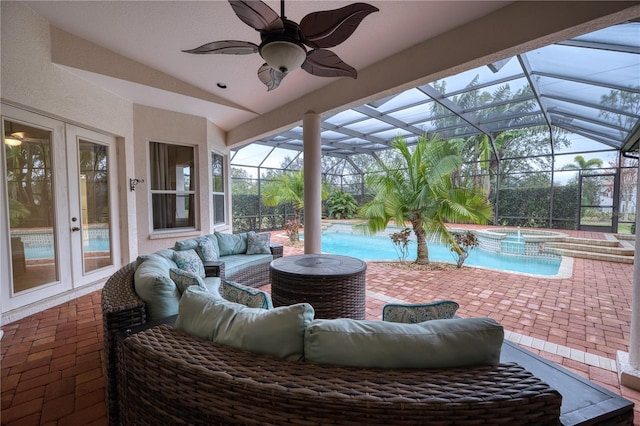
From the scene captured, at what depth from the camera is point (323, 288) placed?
259 cm

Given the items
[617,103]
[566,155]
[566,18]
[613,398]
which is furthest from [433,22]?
[566,155]

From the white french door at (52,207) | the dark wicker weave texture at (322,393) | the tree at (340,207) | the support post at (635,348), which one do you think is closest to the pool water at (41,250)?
the white french door at (52,207)

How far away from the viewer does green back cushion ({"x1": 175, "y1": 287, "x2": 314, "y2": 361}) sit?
114 cm

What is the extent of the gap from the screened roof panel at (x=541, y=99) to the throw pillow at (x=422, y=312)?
3.72 meters

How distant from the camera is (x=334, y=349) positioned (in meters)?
1.07

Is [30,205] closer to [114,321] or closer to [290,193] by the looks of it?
[114,321]

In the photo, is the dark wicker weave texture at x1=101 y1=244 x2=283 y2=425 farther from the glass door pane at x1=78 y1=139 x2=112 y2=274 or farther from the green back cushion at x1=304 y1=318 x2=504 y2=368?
the glass door pane at x1=78 y1=139 x2=112 y2=274

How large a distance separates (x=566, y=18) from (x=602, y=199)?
933cm

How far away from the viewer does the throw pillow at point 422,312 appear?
Result: 1417mm

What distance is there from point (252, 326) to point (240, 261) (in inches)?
113

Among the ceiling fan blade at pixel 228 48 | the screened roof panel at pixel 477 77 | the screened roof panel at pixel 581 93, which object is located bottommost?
the ceiling fan blade at pixel 228 48

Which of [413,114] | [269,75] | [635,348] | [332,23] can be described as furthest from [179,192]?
[635,348]

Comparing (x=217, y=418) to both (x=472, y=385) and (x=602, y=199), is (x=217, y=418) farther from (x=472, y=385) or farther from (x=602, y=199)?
(x=602, y=199)

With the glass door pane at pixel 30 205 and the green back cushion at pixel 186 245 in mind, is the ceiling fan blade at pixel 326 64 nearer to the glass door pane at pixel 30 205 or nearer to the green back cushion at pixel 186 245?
the green back cushion at pixel 186 245
